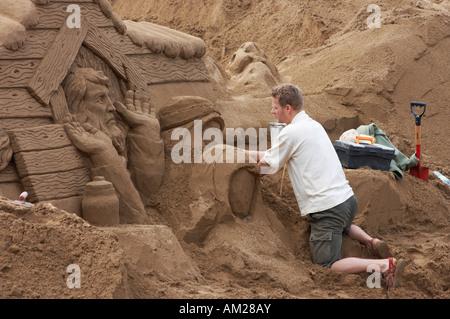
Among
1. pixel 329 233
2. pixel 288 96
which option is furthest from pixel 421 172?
pixel 288 96

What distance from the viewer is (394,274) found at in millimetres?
4965

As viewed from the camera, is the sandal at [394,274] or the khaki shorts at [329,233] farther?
the khaki shorts at [329,233]

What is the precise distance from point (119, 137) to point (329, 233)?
66.7 inches

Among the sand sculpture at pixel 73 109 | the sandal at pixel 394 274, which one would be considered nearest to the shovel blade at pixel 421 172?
the sand sculpture at pixel 73 109

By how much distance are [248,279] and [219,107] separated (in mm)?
2899

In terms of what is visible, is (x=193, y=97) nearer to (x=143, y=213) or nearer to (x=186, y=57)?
(x=186, y=57)

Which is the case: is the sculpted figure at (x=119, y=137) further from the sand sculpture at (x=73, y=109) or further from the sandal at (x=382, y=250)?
the sandal at (x=382, y=250)

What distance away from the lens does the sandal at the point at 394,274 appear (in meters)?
4.94

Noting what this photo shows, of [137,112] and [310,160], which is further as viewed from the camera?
[137,112]

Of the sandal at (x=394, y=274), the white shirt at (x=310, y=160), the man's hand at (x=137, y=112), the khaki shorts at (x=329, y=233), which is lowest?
the sandal at (x=394, y=274)

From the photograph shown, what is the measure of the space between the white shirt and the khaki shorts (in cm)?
6

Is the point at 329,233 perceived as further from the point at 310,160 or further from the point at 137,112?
the point at 137,112

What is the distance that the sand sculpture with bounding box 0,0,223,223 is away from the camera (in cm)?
507

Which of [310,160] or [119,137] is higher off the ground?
[119,137]
